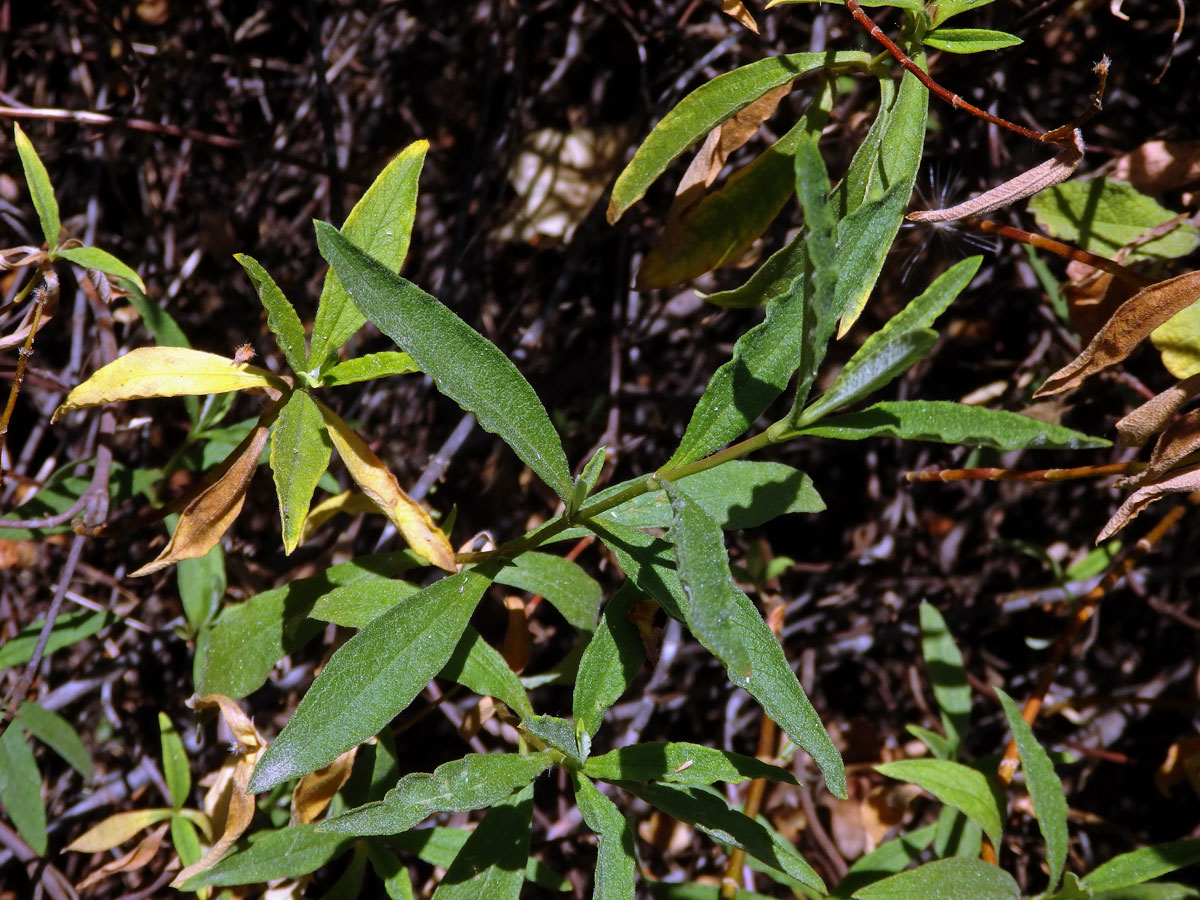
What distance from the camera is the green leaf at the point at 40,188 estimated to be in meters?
1.53

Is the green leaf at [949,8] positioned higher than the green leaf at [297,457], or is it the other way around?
the green leaf at [949,8]

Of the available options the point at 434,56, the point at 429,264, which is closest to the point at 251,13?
the point at 434,56

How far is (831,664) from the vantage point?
7.75ft

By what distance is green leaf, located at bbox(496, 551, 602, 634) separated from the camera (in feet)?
5.09

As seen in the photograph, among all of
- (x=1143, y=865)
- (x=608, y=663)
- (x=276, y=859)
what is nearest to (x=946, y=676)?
(x=1143, y=865)

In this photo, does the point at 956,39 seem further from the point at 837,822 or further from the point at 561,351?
the point at 837,822

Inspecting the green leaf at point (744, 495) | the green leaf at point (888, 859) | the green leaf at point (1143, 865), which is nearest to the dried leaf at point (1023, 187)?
the green leaf at point (744, 495)

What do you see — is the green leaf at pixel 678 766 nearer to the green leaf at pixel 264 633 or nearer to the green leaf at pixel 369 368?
the green leaf at pixel 264 633

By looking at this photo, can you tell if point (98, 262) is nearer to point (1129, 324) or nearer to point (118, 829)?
point (118, 829)

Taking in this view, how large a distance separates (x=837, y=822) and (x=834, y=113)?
5.47 ft

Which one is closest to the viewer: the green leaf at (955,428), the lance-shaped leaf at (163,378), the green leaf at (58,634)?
the green leaf at (955,428)

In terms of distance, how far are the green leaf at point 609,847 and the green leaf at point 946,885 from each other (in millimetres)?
432

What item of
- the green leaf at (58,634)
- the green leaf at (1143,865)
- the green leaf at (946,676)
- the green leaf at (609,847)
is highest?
the green leaf at (58,634)

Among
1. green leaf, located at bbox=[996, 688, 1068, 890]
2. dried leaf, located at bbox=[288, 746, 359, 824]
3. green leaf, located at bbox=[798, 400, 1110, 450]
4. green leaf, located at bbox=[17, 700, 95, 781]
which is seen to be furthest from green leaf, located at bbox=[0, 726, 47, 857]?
green leaf, located at bbox=[996, 688, 1068, 890]
